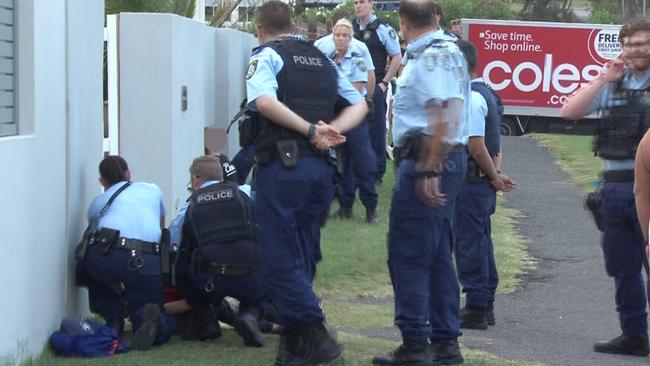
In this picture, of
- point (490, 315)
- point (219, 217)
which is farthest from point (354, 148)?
point (219, 217)

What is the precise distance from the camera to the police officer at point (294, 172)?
5922mm

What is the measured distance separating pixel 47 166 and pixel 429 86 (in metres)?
2.13

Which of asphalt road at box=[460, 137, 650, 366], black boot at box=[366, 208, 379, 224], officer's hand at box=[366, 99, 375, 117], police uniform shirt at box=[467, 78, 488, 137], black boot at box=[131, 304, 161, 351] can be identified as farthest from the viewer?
black boot at box=[366, 208, 379, 224]

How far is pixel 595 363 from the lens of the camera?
6992mm

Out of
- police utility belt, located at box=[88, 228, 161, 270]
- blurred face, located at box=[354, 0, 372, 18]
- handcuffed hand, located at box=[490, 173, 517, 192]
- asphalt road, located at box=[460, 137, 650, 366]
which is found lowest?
asphalt road, located at box=[460, 137, 650, 366]

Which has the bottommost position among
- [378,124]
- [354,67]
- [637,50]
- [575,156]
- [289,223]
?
[575,156]

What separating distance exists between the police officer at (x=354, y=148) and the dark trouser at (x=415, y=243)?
4.63 m

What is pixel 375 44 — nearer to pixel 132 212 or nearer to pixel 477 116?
pixel 477 116

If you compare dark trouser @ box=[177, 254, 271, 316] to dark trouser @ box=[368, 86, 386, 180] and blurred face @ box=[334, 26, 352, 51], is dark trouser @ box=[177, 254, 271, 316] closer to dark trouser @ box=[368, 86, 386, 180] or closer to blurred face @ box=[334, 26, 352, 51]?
blurred face @ box=[334, 26, 352, 51]

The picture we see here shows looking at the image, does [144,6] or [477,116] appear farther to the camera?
[144,6]

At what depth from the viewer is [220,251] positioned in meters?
7.05

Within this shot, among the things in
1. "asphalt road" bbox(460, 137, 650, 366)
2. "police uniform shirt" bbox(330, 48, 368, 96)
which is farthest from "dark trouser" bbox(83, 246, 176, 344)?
"police uniform shirt" bbox(330, 48, 368, 96)

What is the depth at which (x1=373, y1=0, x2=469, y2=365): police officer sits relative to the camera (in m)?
5.99

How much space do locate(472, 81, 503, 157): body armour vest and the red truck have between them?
20412mm
